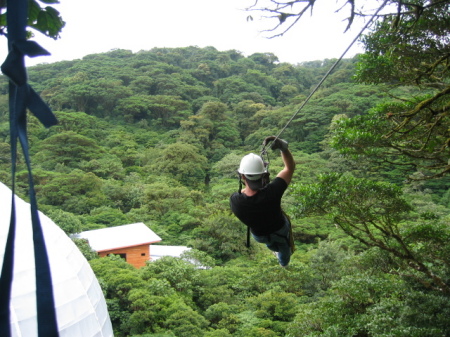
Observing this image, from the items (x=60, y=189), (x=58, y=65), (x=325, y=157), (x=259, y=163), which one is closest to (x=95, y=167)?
(x=60, y=189)

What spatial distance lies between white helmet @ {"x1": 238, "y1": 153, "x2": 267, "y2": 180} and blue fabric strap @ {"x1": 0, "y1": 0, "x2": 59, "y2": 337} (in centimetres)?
169

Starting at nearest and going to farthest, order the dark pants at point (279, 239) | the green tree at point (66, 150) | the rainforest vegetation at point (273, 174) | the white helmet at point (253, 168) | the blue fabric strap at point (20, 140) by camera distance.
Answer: the blue fabric strap at point (20, 140) → the white helmet at point (253, 168) → the dark pants at point (279, 239) → the rainforest vegetation at point (273, 174) → the green tree at point (66, 150)

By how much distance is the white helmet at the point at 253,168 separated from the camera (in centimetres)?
216

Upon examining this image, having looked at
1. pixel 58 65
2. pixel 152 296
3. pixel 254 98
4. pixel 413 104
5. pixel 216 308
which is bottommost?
pixel 216 308

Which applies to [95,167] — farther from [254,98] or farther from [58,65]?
[58,65]

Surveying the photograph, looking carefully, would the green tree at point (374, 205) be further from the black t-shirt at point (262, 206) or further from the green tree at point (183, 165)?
the green tree at point (183, 165)

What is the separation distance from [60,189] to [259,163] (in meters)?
17.9

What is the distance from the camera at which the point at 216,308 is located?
9.77 metres

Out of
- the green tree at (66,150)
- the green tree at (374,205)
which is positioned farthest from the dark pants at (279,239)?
the green tree at (66,150)

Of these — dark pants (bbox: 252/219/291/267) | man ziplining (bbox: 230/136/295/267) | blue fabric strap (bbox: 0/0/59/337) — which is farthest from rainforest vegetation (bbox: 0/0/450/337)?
blue fabric strap (bbox: 0/0/59/337)

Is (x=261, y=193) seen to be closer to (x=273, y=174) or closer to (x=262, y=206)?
(x=262, y=206)

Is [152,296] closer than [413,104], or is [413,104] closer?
[413,104]

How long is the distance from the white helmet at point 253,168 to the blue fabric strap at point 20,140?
1.69 m

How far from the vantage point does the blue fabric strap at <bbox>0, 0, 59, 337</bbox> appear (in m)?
0.45
